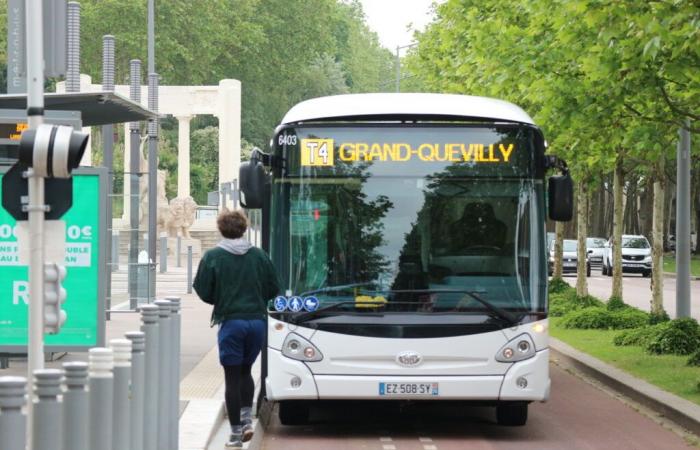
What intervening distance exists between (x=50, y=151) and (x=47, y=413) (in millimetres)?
2620

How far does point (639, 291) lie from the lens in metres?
46.7

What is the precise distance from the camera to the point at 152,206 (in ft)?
117

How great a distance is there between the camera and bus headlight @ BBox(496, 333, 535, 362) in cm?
1325

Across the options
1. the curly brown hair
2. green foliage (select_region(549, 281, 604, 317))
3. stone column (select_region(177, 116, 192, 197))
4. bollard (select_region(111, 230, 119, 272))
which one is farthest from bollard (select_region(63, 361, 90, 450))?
stone column (select_region(177, 116, 192, 197))

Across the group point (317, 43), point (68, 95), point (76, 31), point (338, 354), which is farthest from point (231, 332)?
point (317, 43)

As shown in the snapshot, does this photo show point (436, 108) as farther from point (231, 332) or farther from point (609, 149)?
point (609, 149)

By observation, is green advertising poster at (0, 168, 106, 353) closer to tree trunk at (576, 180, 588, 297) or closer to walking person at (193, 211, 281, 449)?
walking person at (193, 211, 281, 449)

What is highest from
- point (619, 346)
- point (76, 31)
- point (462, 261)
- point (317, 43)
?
point (317, 43)

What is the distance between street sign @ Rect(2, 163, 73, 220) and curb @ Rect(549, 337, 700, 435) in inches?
260

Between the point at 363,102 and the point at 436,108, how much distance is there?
0.66 metres

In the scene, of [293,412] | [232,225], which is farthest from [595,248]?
[232,225]

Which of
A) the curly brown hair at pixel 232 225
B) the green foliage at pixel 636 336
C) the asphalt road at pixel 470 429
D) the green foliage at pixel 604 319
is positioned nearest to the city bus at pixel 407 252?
the asphalt road at pixel 470 429

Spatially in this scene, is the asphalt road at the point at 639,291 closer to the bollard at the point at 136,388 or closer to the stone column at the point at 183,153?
the stone column at the point at 183,153

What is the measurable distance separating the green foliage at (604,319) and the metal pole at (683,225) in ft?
12.0
